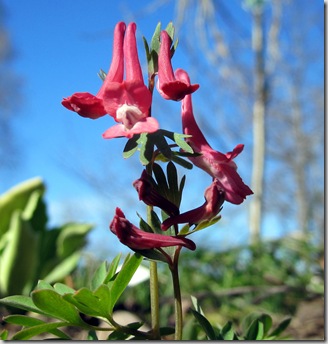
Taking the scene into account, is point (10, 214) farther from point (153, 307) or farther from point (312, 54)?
point (312, 54)

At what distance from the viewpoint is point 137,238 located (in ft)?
1.09

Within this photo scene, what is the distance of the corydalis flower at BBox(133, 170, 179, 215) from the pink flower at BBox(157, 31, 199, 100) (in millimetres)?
61

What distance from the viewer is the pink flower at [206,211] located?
34 centimetres

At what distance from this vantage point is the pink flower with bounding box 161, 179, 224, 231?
13.6 inches

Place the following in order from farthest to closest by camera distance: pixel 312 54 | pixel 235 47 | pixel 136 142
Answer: pixel 312 54 → pixel 235 47 → pixel 136 142

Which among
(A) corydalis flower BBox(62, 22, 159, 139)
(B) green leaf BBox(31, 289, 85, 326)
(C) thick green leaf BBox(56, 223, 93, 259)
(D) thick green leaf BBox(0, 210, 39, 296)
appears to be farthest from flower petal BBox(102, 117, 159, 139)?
(C) thick green leaf BBox(56, 223, 93, 259)

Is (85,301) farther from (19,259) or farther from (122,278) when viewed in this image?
(19,259)

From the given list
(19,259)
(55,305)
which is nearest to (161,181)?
(55,305)

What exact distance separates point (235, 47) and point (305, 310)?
4272mm

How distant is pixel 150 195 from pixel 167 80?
0.29 ft

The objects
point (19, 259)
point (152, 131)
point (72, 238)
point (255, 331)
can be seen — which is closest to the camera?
point (152, 131)

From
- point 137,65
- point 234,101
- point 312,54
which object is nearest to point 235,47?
point 234,101

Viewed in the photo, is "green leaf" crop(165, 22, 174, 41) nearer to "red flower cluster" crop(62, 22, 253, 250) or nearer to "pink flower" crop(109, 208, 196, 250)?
"red flower cluster" crop(62, 22, 253, 250)

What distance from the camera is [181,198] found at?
36 cm
